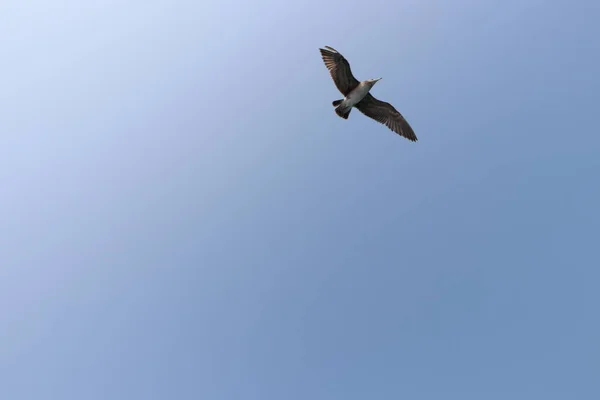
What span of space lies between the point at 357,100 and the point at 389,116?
91.1 inches

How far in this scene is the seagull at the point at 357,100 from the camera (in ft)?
61.1

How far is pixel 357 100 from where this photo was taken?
19.7m

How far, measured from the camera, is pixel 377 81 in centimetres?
1931

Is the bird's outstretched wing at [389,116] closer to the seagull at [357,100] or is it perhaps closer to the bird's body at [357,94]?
the seagull at [357,100]

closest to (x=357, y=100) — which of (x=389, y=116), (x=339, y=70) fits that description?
(x=339, y=70)

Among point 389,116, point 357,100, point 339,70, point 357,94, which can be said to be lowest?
point 339,70

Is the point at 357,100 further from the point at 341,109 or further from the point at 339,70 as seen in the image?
the point at 339,70

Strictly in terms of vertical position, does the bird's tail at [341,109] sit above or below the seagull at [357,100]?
below

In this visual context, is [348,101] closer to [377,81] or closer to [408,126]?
[377,81]

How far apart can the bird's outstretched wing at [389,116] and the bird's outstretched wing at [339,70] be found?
149 centimetres

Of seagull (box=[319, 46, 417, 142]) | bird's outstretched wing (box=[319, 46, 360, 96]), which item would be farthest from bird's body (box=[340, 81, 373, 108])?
bird's outstretched wing (box=[319, 46, 360, 96])

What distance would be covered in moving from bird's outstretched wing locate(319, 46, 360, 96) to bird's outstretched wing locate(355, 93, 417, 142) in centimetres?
149

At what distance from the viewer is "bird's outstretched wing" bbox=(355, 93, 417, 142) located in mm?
20500

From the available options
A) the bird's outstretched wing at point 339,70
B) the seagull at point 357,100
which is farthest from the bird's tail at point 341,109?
the bird's outstretched wing at point 339,70
